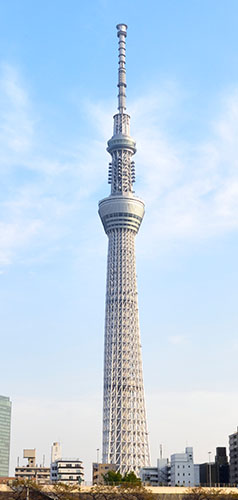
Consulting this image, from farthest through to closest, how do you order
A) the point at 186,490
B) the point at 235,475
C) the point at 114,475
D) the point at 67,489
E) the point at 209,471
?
1. the point at 209,471
2. the point at 235,475
3. the point at 114,475
4. the point at 186,490
5. the point at 67,489

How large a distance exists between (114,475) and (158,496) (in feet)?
181

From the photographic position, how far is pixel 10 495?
11131 cm

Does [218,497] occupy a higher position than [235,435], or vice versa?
[235,435]

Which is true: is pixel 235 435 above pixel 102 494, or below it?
above

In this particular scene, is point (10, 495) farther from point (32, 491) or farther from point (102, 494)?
point (102, 494)

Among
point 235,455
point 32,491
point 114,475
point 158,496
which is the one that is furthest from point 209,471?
point 32,491

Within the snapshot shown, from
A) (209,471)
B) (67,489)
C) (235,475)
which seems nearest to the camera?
(67,489)

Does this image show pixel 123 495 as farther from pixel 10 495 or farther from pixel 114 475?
pixel 114 475

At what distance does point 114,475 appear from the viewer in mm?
170000

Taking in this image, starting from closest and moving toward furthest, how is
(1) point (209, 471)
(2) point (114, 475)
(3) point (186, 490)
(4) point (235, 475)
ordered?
1. (3) point (186, 490)
2. (2) point (114, 475)
3. (4) point (235, 475)
4. (1) point (209, 471)

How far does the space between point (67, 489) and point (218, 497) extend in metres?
24.0

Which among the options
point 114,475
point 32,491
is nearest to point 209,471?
point 114,475

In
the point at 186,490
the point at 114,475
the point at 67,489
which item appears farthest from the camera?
the point at 114,475

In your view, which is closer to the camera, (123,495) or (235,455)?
(123,495)
